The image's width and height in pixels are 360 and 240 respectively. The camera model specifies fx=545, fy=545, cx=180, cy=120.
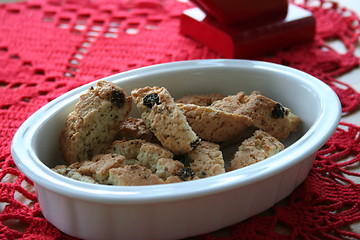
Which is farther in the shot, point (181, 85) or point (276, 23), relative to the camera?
point (276, 23)

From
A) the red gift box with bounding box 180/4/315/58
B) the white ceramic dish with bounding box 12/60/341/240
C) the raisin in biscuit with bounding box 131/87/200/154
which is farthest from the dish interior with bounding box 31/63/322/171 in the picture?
the red gift box with bounding box 180/4/315/58

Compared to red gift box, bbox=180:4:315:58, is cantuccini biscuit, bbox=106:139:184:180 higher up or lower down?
higher up

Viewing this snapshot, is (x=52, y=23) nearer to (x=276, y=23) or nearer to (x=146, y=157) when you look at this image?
(x=276, y=23)

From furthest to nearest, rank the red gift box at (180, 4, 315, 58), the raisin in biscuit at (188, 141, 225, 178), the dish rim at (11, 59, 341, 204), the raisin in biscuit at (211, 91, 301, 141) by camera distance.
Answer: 1. the red gift box at (180, 4, 315, 58)
2. the raisin in biscuit at (211, 91, 301, 141)
3. the raisin in biscuit at (188, 141, 225, 178)
4. the dish rim at (11, 59, 341, 204)

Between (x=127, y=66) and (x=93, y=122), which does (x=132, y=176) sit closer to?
(x=93, y=122)

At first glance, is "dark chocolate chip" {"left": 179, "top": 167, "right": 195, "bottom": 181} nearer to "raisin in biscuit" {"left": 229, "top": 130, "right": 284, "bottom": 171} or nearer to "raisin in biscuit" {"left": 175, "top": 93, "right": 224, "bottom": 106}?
"raisin in biscuit" {"left": 229, "top": 130, "right": 284, "bottom": 171}

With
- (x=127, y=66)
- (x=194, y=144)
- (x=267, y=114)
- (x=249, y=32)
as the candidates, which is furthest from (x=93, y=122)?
(x=249, y=32)

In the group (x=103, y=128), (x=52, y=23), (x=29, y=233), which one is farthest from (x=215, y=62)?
(x=52, y=23)
